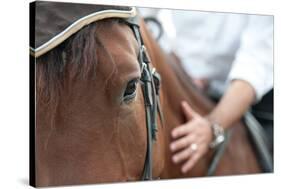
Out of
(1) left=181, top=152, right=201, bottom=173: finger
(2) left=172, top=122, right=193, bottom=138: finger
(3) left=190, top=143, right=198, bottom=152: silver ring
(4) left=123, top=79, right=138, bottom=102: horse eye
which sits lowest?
(1) left=181, top=152, right=201, bottom=173: finger

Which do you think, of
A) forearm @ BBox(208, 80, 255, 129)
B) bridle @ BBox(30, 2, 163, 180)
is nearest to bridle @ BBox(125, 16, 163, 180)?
bridle @ BBox(30, 2, 163, 180)

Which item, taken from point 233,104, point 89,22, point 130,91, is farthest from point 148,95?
point 233,104

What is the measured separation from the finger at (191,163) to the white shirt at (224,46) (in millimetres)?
182

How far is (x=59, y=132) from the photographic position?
2.87ft

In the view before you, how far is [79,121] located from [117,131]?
0.07 meters

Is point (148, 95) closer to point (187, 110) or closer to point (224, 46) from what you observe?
point (187, 110)

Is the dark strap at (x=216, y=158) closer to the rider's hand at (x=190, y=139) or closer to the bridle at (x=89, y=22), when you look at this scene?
the rider's hand at (x=190, y=139)

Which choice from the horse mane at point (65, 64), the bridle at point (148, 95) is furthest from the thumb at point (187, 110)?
the horse mane at point (65, 64)

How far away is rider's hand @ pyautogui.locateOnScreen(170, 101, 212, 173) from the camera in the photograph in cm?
110

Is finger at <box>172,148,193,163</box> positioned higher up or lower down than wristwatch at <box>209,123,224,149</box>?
lower down

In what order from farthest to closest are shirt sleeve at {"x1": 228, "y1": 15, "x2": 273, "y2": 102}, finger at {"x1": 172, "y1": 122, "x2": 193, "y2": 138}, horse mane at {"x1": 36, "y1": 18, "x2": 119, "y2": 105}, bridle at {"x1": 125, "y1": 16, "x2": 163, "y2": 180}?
shirt sleeve at {"x1": 228, "y1": 15, "x2": 273, "y2": 102}, finger at {"x1": 172, "y1": 122, "x2": 193, "y2": 138}, bridle at {"x1": 125, "y1": 16, "x2": 163, "y2": 180}, horse mane at {"x1": 36, "y1": 18, "x2": 119, "y2": 105}

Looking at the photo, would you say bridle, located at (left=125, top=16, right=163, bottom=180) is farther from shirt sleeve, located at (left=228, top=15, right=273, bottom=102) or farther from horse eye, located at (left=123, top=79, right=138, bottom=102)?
shirt sleeve, located at (left=228, top=15, right=273, bottom=102)

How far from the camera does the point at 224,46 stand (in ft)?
4.09

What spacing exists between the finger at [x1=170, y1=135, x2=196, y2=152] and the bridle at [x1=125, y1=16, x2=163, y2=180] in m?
0.10
